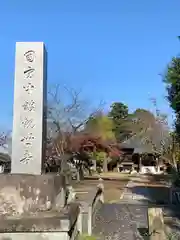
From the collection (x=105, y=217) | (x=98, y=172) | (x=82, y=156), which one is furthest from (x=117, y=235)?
(x=98, y=172)

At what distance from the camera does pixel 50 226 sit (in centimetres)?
516

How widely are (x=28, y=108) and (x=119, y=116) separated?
63.4m

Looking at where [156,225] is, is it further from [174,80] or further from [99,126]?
[99,126]

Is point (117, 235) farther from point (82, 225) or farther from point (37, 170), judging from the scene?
point (37, 170)

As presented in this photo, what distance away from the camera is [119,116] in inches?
2721

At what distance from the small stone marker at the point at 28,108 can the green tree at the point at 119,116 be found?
2307 inches

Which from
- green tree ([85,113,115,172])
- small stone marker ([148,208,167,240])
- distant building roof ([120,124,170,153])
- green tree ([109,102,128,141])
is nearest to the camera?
small stone marker ([148,208,167,240])

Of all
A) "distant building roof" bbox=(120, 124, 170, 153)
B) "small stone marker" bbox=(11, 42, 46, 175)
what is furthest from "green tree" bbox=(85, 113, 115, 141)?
"small stone marker" bbox=(11, 42, 46, 175)

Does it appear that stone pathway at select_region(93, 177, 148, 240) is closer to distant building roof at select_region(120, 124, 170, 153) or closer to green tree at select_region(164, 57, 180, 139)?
green tree at select_region(164, 57, 180, 139)

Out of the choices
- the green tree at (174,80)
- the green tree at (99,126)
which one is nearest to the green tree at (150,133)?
the green tree at (99,126)

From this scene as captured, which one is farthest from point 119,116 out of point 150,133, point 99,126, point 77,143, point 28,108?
point 28,108

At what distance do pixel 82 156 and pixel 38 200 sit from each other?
29.8 m

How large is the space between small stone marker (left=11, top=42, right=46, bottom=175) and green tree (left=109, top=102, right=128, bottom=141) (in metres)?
58.6

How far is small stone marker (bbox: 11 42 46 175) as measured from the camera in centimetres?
598
